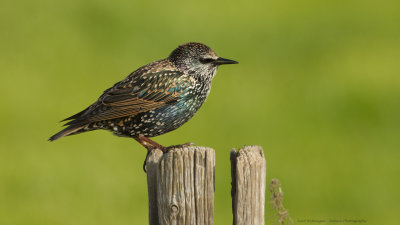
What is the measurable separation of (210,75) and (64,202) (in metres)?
5.66

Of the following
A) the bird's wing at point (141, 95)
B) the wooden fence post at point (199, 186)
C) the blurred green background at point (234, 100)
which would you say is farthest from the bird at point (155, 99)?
the blurred green background at point (234, 100)

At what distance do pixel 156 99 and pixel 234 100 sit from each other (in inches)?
319

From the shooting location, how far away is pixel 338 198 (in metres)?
12.5

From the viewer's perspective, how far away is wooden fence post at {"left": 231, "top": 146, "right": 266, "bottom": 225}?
5309 mm

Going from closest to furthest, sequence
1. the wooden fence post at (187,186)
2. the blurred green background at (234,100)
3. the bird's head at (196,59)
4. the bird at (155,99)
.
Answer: the wooden fence post at (187,186)
the bird at (155,99)
the bird's head at (196,59)
the blurred green background at (234,100)

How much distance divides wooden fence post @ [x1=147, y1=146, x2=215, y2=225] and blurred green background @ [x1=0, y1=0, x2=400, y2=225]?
643 cm

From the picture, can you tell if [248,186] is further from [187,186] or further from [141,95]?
[141,95]

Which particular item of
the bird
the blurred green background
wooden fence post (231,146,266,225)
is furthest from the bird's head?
the blurred green background

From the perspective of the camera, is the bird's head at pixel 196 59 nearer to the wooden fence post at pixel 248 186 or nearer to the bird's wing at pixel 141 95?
the bird's wing at pixel 141 95

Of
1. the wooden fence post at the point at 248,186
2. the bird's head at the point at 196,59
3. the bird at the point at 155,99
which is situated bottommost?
the wooden fence post at the point at 248,186

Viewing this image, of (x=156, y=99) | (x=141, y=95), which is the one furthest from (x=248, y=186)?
(x=141, y=95)

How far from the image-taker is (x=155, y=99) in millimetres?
7086

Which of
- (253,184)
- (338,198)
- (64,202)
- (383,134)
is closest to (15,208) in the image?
(64,202)

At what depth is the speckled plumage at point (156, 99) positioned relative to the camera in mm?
7004
